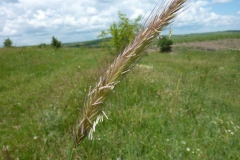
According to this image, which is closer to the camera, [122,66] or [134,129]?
[122,66]

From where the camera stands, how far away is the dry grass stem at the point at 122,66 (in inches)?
39.9

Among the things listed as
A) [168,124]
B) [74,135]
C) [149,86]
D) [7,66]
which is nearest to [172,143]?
[168,124]

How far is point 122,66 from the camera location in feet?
3.36

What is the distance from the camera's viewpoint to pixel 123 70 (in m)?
1.03

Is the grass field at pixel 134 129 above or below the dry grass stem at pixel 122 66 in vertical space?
below

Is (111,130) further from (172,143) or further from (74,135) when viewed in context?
(74,135)

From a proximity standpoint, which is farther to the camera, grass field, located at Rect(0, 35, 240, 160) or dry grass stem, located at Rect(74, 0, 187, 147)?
grass field, located at Rect(0, 35, 240, 160)

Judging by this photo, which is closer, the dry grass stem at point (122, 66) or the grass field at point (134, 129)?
the dry grass stem at point (122, 66)

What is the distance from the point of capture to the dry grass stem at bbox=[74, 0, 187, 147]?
101 cm

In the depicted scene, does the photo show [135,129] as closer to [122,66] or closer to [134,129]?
[134,129]

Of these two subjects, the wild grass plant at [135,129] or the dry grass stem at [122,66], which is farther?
the wild grass plant at [135,129]

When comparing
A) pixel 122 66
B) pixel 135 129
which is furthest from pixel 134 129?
pixel 122 66

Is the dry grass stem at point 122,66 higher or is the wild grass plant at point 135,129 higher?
the dry grass stem at point 122,66

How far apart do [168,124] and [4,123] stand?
3.54 m
